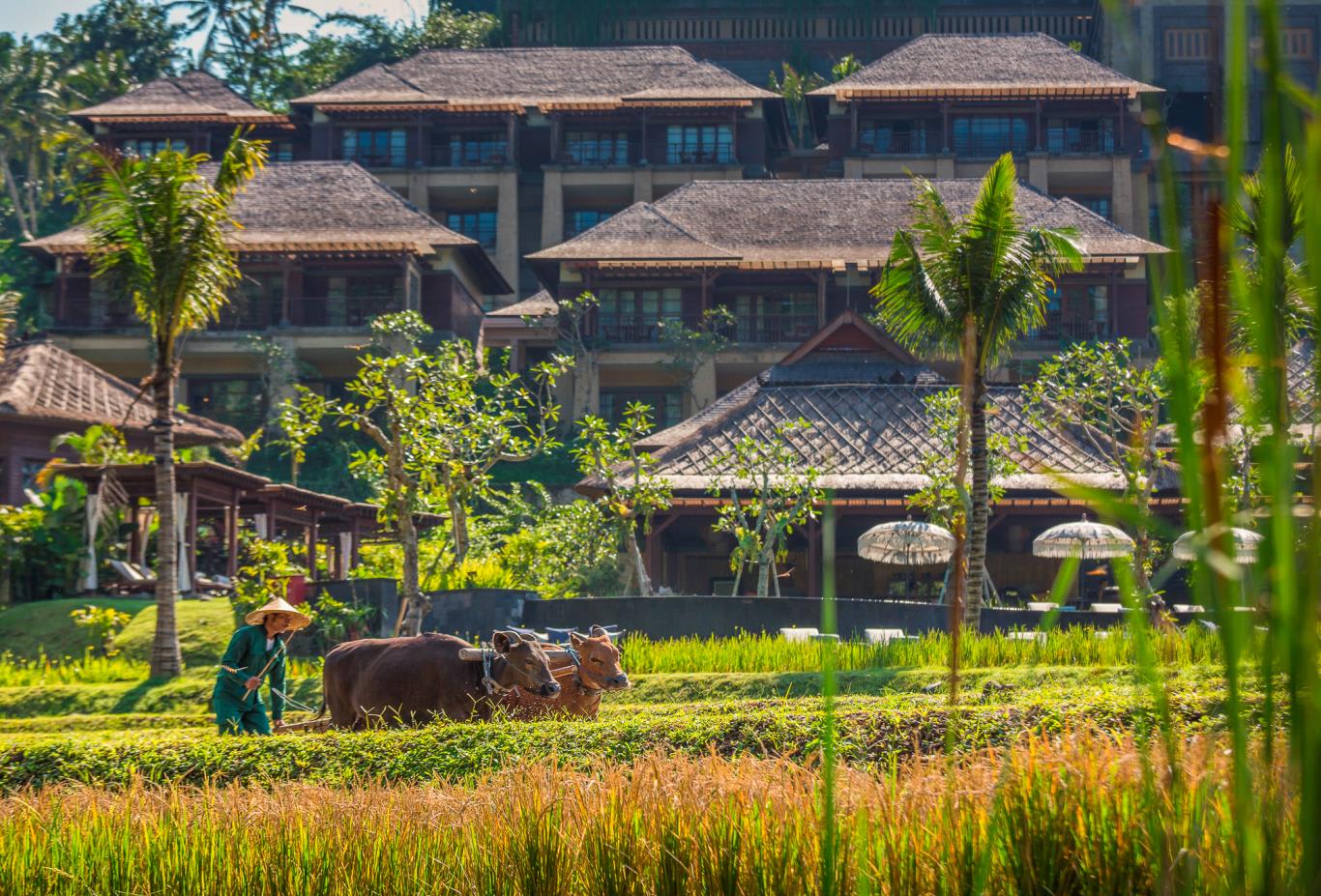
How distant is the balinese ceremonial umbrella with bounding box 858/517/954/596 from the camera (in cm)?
2270

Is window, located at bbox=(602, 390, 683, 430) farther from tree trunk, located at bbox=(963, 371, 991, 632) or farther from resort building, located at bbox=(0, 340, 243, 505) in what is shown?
tree trunk, located at bbox=(963, 371, 991, 632)

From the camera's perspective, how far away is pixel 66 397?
28.5 meters

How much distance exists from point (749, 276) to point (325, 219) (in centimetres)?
1105

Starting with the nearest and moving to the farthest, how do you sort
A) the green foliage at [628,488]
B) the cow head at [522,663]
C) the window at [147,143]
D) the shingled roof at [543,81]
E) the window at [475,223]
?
the cow head at [522,663], the green foliage at [628,488], the shingled roof at [543,81], the window at [147,143], the window at [475,223]

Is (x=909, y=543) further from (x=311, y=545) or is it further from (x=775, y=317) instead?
(x=775, y=317)

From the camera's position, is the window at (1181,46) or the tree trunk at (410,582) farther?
the window at (1181,46)

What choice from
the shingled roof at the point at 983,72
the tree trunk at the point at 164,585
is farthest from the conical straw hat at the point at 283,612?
the shingled roof at the point at 983,72

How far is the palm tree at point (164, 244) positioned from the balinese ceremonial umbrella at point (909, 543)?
9.63 meters

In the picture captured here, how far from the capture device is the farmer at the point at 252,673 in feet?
40.7

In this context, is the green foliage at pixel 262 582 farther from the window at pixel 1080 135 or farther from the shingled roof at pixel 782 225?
the window at pixel 1080 135

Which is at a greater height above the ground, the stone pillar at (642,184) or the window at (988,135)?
the window at (988,135)

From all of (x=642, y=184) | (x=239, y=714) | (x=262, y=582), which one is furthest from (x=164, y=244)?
(x=642, y=184)

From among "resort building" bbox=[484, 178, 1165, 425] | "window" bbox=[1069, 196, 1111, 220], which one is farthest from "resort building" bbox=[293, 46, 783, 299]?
"window" bbox=[1069, 196, 1111, 220]

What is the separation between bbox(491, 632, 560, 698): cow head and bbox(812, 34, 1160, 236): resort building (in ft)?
125
